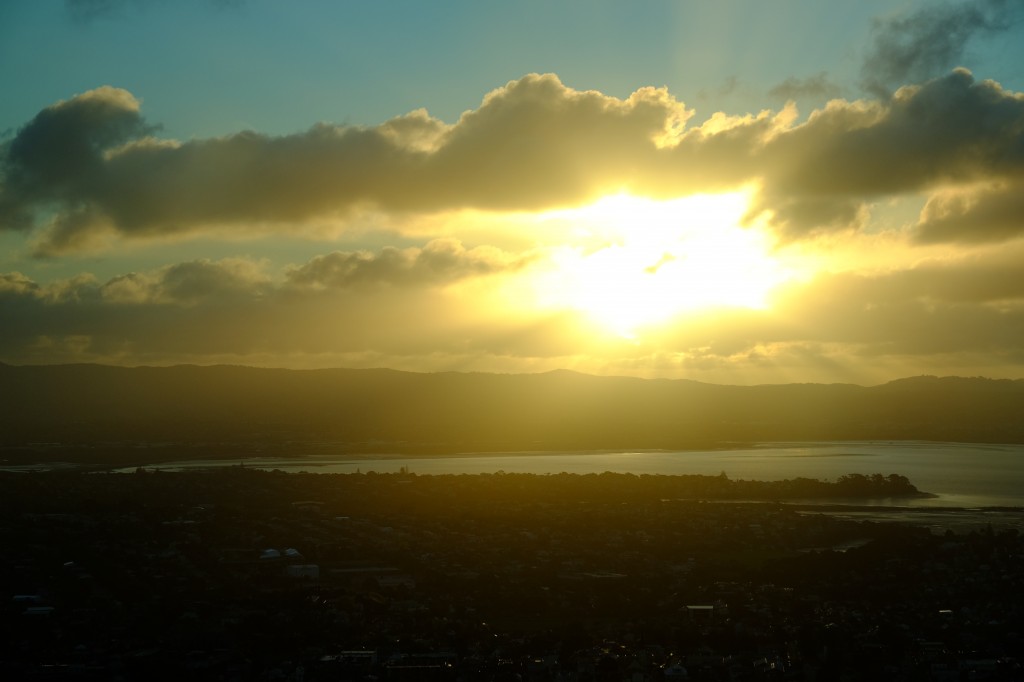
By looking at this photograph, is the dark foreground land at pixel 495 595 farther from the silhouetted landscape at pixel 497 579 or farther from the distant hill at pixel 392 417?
the distant hill at pixel 392 417

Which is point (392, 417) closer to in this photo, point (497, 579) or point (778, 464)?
point (778, 464)

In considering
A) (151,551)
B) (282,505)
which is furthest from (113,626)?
(282,505)

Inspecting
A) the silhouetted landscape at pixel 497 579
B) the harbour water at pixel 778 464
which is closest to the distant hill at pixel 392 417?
the harbour water at pixel 778 464

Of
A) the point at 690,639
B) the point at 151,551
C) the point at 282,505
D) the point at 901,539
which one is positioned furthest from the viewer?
the point at 282,505

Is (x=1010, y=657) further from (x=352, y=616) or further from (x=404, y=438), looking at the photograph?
(x=404, y=438)

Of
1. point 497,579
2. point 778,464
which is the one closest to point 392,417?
point 778,464

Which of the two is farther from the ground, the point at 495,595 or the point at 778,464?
the point at 778,464
